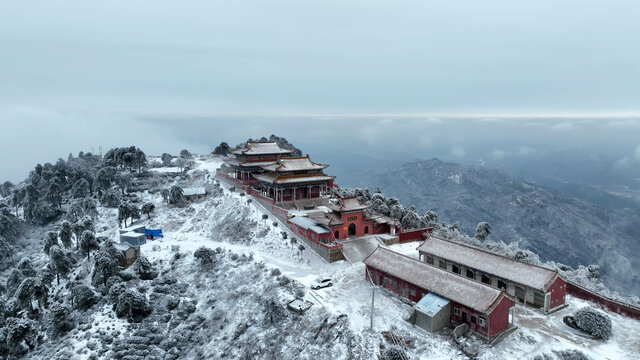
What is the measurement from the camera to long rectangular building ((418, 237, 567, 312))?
109 ft

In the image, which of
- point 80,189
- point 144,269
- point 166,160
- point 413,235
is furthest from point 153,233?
point 166,160

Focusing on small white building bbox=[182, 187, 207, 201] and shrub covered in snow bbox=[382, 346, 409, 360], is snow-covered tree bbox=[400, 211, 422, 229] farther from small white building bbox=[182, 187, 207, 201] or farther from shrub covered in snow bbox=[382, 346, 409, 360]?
small white building bbox=[182, 187, 207, 201]

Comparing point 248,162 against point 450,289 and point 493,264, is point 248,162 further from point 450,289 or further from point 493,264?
point 450,289

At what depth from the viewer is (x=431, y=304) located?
31.1 metres

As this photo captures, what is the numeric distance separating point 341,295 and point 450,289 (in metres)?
11.0

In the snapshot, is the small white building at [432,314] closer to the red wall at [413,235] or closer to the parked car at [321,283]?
the parked car at [321,283]

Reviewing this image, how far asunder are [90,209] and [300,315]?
5118 centimetres

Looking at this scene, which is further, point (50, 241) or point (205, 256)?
point (50, 241)

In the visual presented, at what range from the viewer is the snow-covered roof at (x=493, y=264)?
33719mm

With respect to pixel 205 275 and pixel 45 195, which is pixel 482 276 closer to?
pixel 205 275

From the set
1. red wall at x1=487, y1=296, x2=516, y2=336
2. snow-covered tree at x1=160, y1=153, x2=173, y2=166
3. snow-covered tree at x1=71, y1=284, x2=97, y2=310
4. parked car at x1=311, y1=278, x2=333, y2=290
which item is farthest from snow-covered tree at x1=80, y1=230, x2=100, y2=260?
snow-covered tree at x1=160, y1=153, x2=173, y2=166

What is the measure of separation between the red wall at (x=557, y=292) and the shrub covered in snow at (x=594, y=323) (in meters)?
3.17

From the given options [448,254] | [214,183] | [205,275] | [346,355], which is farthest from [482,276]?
[214,183]

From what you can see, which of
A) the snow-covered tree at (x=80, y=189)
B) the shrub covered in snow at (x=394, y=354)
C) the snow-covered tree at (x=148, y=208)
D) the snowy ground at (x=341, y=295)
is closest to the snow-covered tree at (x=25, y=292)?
the snowy ground at (x=341, y=295)
